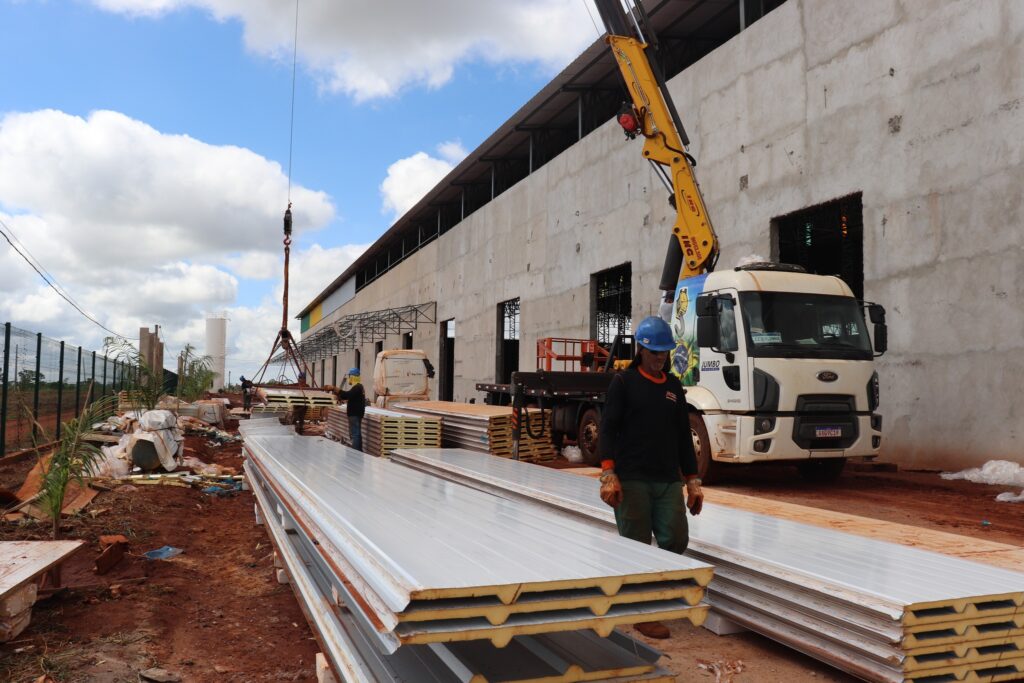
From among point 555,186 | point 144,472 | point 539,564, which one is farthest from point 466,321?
point 539,564

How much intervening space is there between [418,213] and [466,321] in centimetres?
1014

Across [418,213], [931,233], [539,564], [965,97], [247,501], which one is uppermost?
[418,213]

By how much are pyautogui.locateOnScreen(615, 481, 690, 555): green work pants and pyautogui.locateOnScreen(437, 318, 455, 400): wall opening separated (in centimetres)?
2787

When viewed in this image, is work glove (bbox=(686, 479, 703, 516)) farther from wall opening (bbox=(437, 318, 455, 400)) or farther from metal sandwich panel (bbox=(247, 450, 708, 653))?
wall opening (bbox=(437, 318, 455, 400))

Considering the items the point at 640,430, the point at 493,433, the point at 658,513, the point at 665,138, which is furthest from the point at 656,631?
the point at 665,138

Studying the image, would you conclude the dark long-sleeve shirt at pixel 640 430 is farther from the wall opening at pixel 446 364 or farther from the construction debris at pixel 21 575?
the wall opening at pixel 446 364

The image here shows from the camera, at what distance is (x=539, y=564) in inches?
126

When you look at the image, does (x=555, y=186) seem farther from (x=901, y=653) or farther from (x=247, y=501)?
(x=901, y=653)

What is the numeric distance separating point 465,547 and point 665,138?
10435mm

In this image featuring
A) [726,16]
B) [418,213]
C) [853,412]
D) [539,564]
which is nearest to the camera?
[539,564]

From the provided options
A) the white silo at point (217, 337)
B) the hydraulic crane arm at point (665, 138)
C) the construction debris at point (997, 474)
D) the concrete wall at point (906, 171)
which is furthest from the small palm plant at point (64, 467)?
the white silo at point (217, 337)

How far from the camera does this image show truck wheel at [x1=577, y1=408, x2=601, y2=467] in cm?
1293

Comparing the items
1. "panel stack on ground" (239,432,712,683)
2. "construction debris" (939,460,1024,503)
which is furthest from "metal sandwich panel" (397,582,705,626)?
"construction debris" (939,460,1024,503)

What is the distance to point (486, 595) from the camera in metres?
2.80
